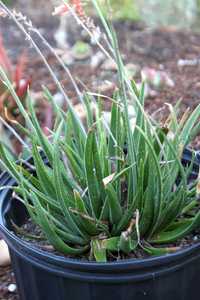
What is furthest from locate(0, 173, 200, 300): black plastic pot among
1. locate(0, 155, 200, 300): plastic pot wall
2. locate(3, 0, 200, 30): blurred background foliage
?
locate(3, 0, 200, 30): blurred background foliage

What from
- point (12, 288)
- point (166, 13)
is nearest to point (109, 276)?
point (12, 288)

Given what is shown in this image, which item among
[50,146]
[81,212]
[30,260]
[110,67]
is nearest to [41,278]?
[30,260]

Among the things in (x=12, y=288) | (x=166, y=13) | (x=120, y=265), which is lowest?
(x=12, y=288)

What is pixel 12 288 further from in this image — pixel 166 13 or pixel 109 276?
pixel 166 13

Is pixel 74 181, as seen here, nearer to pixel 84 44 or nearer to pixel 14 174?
pixel 14 174

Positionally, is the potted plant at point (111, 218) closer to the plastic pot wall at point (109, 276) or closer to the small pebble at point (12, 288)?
the plastic pot wall at point (109, 276)

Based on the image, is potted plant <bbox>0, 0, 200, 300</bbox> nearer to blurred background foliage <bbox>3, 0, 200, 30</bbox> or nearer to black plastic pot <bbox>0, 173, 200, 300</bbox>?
black plastic pot <bbox>0, 173, 200, 300</bbox>

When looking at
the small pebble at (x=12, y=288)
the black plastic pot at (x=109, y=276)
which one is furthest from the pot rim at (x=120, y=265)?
the small pebble at (x=12, y=288)

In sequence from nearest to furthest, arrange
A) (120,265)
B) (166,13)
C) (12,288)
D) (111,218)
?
1. (120,265)
2. (111,218)
3. (12,288)
4. (166,13)
